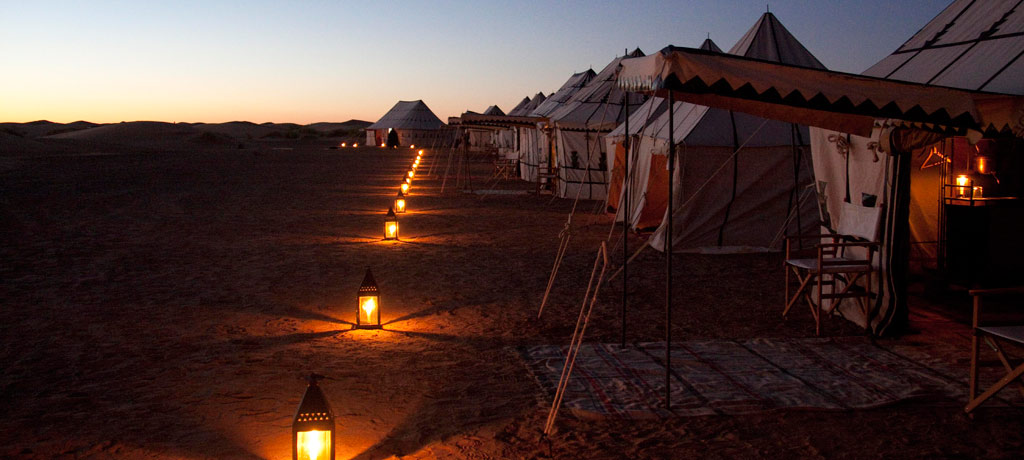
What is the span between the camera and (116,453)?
154 inches

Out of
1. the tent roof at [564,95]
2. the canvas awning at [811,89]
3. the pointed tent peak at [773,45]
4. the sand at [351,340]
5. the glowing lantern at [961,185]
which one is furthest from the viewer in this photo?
the tent roof at [564,95]

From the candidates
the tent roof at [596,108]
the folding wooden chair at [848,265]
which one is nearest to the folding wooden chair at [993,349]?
the folding wooden chair at [848,265]

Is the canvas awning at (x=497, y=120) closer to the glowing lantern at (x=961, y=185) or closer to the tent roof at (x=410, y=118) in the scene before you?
the glowing lantern at (x=961, y=185)

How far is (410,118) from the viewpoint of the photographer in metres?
60.3

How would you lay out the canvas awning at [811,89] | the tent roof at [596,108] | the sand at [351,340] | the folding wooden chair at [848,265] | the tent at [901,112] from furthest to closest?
the tent roof at [596,108] < the folding wooden chair at [848,265] < the tent at [901,112] < the canvas awning at [811,89] < the sand at [351,340]

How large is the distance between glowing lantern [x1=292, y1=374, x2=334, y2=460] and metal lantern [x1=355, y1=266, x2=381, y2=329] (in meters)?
2.78

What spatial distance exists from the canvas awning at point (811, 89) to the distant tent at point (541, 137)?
658 inches

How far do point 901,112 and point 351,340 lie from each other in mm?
4031

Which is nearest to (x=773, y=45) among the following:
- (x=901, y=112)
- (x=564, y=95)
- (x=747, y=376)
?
(x=901, y=112)

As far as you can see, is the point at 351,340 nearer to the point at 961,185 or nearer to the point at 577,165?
the point at 961,185

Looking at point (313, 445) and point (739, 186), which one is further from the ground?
point (739, 186)

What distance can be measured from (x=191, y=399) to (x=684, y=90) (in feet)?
10.7

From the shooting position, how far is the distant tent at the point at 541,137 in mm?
23906

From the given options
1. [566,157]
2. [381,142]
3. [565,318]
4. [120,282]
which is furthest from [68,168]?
[381,142]
